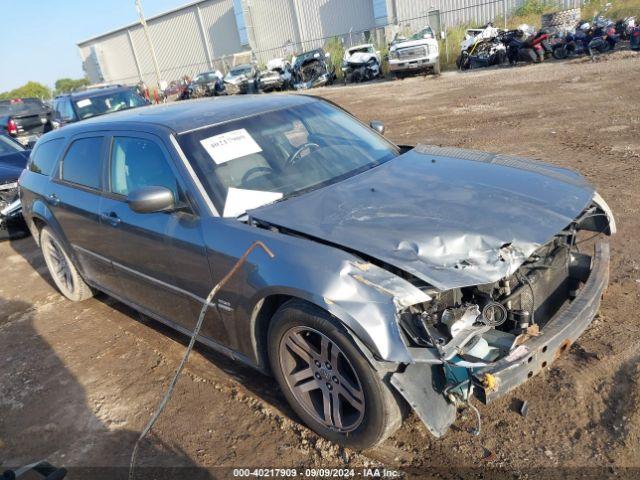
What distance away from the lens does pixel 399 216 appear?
288 centimetres

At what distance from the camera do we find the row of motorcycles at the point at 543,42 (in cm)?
1756

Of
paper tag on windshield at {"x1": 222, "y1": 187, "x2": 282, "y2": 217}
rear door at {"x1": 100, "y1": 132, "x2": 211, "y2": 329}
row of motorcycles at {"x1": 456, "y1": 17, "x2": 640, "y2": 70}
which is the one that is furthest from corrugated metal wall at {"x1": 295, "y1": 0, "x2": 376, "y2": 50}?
paper tag on windshield at {"x1": 222, "y1": 187, "x2": 282, "y2": 217}

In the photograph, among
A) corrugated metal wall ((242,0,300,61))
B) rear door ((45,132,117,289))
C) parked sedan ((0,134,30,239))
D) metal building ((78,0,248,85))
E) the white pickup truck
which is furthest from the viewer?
metal building ((78,0,248,85))

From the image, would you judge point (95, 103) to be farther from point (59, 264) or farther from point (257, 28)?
point (257, 28)

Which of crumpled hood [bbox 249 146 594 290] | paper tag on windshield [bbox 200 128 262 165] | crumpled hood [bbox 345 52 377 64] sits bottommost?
crumpled hood [bbox 345 52 377 64]

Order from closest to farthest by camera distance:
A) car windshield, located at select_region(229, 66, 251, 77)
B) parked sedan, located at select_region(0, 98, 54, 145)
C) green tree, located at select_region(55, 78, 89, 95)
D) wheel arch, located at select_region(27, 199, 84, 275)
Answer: wheel arch, located at select_region(27, 199, 84, 275)
parked sedan, located at select_region(0, 98, 54, 145)
car windshield, located at select_region(229, 66, 251, 77)
green tree, located at select_region(55, 78, 89, 95)

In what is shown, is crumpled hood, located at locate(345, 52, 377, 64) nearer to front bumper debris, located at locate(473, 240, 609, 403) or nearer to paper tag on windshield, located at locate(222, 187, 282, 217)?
paper tag on windshield, located at locate(222, 187, 282, 217)

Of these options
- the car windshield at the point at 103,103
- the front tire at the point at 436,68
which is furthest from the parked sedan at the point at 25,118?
the front tire at the point at 436,68

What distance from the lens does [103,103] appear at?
12211mm

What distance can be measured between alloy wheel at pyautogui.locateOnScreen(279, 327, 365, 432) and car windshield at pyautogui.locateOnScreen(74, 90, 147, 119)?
10833 mm

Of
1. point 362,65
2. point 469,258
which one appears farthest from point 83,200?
point 362,65

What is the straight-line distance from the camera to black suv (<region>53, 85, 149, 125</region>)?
12.1m

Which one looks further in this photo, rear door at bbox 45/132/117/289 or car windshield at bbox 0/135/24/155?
car windshield at bbox 0/135/24/155

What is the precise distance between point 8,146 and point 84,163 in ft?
21.1
